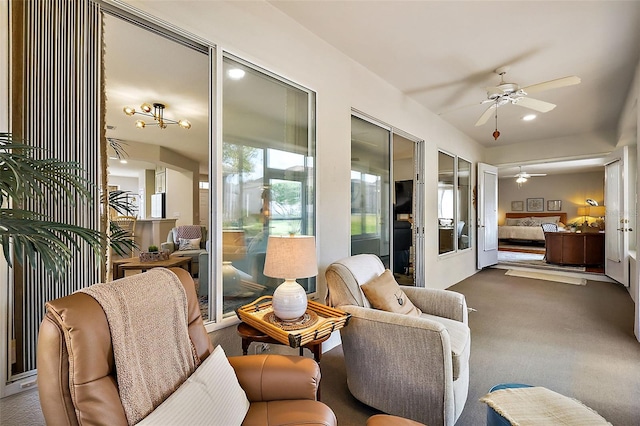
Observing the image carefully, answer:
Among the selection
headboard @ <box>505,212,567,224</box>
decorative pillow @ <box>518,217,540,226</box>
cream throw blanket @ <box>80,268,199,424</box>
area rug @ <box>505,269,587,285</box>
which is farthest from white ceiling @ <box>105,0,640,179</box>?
headboard @ <box>505,212,567,224</box>

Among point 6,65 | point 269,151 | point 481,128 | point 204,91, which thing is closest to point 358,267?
point 269,151

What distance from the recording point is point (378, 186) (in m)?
3.58

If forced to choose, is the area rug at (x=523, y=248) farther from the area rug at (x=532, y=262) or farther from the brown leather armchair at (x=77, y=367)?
the brown leather armchair at (x=77, y=367)

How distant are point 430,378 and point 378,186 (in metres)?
2.32

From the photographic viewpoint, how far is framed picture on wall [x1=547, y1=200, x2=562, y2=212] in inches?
403

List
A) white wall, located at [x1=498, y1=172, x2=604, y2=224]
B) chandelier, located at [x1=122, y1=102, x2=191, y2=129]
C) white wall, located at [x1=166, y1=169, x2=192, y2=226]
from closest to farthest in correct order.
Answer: chandelier, located at [x1=122, y1=102, x2=191, y2=129]
white wall, located at [x1=166, y1=169, x2=192, y2=226]
white wall, located at [x1=498, y1=172, x2=604, y2=224]

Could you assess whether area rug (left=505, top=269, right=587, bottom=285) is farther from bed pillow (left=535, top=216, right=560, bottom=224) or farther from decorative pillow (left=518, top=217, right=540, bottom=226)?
bed pillow (left=535, top=216, right=560, bottom=224)

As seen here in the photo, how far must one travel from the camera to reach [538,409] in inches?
48.9

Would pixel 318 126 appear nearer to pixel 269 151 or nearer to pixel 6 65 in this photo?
pixel 269 151

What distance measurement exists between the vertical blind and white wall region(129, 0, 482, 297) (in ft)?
1.33

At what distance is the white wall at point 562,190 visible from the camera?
31.6 feet

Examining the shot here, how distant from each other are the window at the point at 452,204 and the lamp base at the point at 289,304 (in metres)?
3.62

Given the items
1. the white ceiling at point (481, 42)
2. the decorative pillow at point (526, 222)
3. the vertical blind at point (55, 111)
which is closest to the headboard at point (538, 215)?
the decorative pillow at point (526, 222)

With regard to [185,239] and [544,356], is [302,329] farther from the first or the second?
[185,239]
